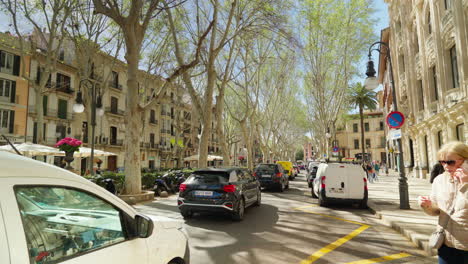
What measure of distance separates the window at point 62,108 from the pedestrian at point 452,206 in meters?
33.1

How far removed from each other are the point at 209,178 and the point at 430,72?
741 inches

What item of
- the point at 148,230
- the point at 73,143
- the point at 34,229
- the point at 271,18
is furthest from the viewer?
the point at 271,18

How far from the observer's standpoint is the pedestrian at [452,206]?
237 cm

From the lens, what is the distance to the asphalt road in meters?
4.78

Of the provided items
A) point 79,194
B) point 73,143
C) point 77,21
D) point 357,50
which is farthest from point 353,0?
point 79,194

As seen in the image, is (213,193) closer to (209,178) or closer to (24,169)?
(209,178)

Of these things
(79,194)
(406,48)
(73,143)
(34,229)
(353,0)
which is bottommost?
(34,229)

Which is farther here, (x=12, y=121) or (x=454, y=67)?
(x=12, y=121)

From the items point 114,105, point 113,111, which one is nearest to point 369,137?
point 114,105

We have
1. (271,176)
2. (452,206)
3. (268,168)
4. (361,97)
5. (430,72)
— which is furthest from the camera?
(361,97)

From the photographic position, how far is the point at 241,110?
36406mm

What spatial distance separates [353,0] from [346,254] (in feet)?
66.5

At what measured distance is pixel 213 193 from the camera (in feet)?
24.3

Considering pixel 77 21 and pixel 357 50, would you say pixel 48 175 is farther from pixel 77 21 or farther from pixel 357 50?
pixel 357 50
